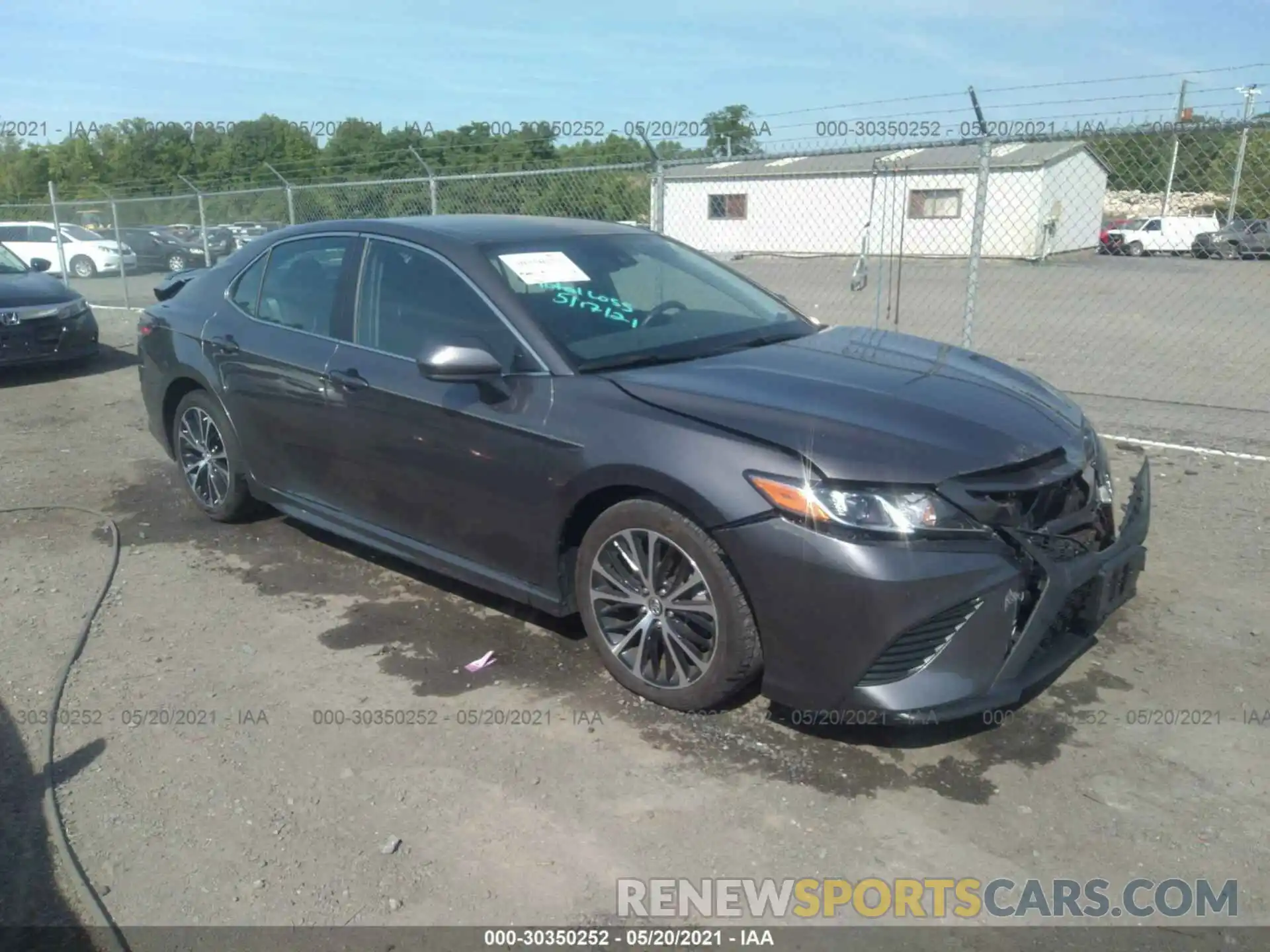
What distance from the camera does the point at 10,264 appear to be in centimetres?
1083

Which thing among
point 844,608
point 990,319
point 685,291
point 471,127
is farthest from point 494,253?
point 471,127

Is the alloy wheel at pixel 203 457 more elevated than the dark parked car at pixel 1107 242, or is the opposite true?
the dark parked car at pixel 1107 242

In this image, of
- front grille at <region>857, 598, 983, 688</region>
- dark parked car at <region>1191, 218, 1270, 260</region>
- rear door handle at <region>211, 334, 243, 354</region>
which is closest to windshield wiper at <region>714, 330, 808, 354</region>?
front grille at <region>857, 598, 983, 688</region>

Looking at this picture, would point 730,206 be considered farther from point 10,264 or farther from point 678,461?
point 678,461

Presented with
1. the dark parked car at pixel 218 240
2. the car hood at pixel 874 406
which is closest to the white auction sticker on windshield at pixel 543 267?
the car hood at pixel 874 406

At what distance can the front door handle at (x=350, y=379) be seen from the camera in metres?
4.32

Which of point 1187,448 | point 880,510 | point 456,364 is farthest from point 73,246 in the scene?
point 880,510

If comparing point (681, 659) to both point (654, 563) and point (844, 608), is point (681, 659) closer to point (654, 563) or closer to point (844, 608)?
point (654, 563)

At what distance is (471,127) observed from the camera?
26.1m

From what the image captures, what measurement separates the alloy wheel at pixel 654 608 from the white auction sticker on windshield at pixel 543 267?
1190mm

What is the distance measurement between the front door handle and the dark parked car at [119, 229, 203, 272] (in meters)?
16.1

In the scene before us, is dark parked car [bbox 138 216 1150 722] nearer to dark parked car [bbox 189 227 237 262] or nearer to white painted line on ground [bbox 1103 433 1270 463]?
white painted line on ground [bbox 1103 433 1270 463]

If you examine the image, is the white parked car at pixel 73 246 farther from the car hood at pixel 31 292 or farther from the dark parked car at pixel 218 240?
the car hood at pixel 31 292

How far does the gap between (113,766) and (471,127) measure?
24801 mm
